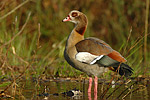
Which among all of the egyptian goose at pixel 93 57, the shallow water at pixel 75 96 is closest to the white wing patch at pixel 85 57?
the egyptian goose at pixel 93 57

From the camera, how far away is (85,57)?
585 centimetres

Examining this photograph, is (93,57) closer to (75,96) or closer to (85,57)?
(85,57)

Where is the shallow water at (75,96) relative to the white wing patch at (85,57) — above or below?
below

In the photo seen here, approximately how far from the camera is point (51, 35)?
36.7 ft

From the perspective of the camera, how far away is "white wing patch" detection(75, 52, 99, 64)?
230 inches

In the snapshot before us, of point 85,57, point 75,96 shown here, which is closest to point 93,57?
point 85,57

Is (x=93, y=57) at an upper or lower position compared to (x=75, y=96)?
upper

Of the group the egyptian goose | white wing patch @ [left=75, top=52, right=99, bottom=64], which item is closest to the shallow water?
the egyptian goose

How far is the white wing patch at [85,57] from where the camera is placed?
5.84 metres

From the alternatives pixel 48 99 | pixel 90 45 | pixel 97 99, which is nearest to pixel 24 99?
pixel 48 99

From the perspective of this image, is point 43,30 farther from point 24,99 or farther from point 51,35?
point 24,99

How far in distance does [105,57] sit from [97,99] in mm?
903

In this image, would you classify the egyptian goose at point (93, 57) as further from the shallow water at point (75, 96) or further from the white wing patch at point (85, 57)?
the shallow water at point (75, 96)

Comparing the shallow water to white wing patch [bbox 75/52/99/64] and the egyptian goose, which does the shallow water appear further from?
white wing patch [bbox 75/52/99/64]
